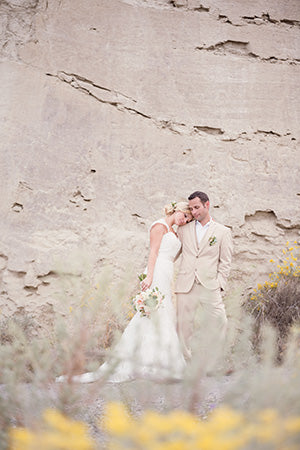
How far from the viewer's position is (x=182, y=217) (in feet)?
15.0

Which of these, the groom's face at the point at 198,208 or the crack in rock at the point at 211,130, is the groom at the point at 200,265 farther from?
the crack in rock at the point at 211,130

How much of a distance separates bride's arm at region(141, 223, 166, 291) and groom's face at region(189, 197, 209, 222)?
0.33m

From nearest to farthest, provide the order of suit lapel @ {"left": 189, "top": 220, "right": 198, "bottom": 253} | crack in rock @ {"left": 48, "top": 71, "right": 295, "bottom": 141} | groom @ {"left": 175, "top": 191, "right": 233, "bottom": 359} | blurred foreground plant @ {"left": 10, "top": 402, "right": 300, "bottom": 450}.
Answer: blurred foreground plant @ {"left": 10, "top": 402, "right": 300, "bottom": 450} < groom @ {"left": 175, "top": 191, "right": 233, "bottom": 359} < suit lapel @ {"left": 189, "top": 220, "right": 198, "bottom": 253} < crack in rock @ {"left": 48, "top": 71, "right": 295, "bottom": 141}

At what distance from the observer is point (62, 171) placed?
5.90 m

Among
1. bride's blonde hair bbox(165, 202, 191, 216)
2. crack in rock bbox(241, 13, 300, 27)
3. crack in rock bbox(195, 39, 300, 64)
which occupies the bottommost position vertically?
bride's blonde hair bbox(165, 202, 191, 216)

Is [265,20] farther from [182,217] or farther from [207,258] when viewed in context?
[207,258]

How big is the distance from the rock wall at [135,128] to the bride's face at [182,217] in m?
1.40

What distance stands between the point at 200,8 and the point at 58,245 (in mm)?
3905

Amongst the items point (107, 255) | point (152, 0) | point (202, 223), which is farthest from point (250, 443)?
point (152, 0)

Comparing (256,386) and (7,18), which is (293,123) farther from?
(256,386)

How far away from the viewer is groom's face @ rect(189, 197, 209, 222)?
447 cm

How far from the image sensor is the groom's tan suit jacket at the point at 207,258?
14.4 feet

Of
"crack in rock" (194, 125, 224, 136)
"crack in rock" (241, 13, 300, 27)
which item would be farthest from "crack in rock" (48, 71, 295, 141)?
"crack in rock" (241, 13, 300, 27)

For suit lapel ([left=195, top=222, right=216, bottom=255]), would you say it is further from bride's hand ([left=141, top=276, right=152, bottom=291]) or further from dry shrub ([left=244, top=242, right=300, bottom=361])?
dry shrub ([left=244, top=242, right=300, bottom=361])
